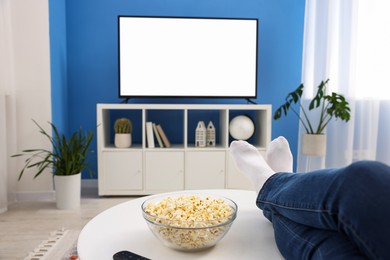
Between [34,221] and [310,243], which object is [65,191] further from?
[310,243]

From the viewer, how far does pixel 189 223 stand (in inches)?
27.7

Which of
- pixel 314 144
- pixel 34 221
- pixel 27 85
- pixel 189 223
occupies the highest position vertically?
pixel 27 85

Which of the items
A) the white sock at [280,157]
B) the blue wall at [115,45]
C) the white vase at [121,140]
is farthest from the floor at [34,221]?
the white sock at [280,157]

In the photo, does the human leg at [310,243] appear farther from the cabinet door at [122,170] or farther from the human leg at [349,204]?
the cabinet door at [122,170]

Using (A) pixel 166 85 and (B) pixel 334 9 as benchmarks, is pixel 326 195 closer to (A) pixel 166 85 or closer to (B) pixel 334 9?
(A) pixel 166 85

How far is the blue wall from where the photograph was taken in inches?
105

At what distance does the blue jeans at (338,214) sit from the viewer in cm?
57

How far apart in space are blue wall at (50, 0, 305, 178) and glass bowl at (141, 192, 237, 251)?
201cm

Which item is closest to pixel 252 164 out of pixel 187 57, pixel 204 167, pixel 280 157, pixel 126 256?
pixel 280 157

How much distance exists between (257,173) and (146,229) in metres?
0.35

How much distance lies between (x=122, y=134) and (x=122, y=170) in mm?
263

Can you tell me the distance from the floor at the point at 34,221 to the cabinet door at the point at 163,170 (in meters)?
0.23

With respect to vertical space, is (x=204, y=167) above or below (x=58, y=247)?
above

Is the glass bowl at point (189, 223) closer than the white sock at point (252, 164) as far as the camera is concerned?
Yes
